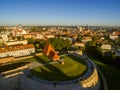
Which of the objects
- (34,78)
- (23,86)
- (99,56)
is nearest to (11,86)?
(23,86)

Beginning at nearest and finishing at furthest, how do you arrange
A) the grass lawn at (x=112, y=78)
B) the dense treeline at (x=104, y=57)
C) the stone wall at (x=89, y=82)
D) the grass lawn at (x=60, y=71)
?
the stone wall at (x=89, y=82) → the grass lawn at (x=60, y=71) → the grass lawn at (x=112, y=78) → the dense treeline at (x=104, y=57)

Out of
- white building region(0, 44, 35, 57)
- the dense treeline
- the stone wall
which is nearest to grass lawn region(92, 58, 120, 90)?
the stone wall

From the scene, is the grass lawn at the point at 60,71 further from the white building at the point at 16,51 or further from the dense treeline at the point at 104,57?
the white building at the point at 16,51

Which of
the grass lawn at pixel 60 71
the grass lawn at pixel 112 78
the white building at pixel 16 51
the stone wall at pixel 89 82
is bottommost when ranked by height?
the grass lawn at pixel 112 78

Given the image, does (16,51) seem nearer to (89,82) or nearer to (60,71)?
(60,71)

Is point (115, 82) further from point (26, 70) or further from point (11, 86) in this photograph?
point (11, 86)

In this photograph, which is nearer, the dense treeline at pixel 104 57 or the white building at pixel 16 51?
the dense treeline at pixel 104 57

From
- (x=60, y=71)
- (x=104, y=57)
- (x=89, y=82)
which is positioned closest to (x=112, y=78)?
(x=89, y=82)

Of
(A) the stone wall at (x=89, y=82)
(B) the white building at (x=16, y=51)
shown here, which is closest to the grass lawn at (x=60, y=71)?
(A) the stone wall at (x=89, y=82)
